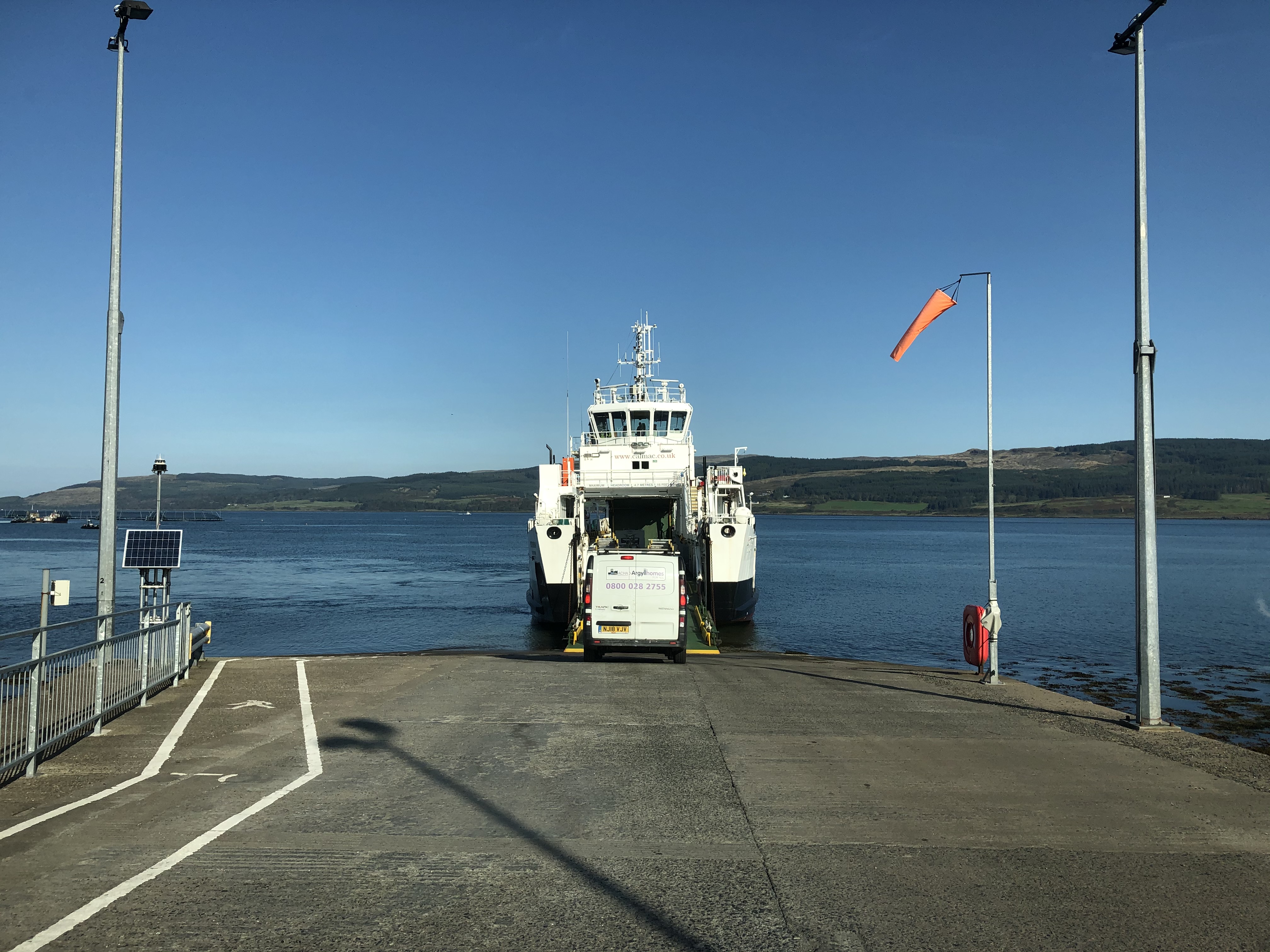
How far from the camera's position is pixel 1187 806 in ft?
26.2

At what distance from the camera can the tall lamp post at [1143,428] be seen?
1120 centimetres

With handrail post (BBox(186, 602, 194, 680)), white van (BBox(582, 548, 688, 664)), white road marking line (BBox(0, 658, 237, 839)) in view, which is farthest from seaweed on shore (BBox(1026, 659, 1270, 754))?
handrail post (BBox(186, 602, 194, 680))

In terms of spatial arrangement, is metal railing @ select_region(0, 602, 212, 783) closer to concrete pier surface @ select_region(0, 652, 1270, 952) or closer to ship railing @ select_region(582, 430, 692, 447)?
concrete pier surface @ select_region(0, 652, 1270, 952)

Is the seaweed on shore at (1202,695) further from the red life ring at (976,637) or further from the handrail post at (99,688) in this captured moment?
the handrail post at (99,688)

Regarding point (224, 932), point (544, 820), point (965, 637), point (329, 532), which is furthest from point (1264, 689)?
point (329, 532)

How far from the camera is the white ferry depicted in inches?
1168

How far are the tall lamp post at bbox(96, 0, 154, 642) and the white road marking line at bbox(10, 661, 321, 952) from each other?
4322 mm

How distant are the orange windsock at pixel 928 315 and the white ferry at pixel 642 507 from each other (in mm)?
13167

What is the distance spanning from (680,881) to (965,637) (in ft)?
36.8

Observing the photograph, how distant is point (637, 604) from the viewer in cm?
1806

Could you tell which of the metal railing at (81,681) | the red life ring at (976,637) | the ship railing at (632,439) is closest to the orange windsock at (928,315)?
Result: the red life ring at (976,637)

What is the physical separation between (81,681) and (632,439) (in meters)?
26.3

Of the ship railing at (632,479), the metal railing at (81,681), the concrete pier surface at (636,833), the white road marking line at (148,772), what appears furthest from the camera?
the ship railing at (632,479)

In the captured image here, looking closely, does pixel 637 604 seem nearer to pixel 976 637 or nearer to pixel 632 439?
pixel 976 637
